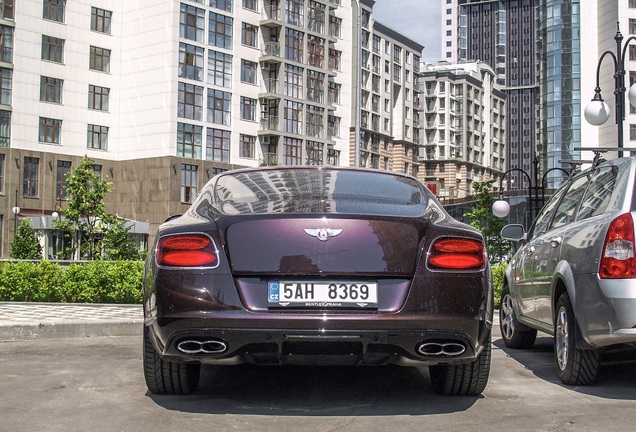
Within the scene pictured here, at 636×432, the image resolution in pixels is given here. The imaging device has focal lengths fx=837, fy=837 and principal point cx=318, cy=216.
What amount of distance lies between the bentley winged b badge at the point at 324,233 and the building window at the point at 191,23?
4974cm

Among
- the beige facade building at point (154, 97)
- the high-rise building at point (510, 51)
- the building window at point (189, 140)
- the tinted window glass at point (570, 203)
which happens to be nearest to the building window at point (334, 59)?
the beige facade building at point (154, 97)

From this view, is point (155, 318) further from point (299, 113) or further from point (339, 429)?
point (299, 113)

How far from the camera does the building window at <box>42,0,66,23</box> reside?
49.7 m

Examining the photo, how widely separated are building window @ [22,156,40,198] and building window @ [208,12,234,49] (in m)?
13.7

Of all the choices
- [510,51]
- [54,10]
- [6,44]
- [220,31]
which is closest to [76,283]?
[6,44]

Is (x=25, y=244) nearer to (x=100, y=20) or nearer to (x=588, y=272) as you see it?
(x=100, y=20)

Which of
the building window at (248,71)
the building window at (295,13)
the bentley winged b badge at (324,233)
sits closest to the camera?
the bentley winged b badge at (324,233)

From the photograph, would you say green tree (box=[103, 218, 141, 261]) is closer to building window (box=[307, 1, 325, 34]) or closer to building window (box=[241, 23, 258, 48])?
building window (box=[241, 23, 258, 48])

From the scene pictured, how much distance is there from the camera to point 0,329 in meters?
9.14

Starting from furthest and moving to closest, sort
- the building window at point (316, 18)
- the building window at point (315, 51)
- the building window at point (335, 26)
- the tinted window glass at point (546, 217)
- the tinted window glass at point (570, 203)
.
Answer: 1. the building window at point (335, 26)
2. the building window at point (316, 18)
3. the building window at point (315, 51)
4. the tinted window glass at point (546, 217)
5. the tinted window glass at point (570, 203)

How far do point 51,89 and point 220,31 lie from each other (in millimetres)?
11777

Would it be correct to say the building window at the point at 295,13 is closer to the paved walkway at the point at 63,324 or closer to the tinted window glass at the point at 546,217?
the paved walkway at the point at 63,324

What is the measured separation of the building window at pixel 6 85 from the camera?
156 feet

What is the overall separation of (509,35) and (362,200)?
177 m
